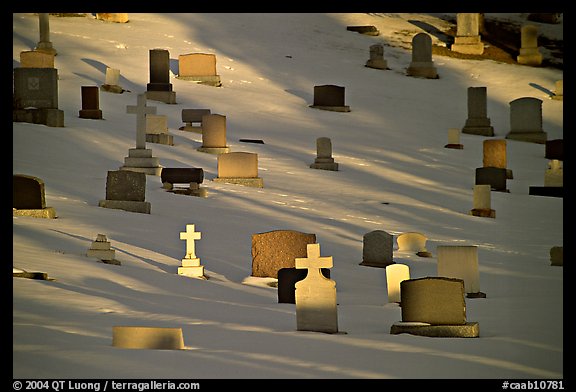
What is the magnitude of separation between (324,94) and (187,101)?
12.4ft

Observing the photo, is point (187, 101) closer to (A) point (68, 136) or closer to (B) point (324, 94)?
(B) point (324, 94)

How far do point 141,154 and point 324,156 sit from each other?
4.96m

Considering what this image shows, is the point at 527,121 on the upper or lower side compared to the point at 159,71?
lower

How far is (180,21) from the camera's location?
37.4 m

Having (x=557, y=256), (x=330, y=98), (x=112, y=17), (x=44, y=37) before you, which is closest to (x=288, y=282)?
(x=557, y=256)

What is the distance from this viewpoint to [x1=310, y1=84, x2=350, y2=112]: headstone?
103 ft

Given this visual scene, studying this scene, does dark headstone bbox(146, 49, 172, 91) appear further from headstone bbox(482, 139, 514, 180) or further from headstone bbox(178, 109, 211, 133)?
headstone bbox(482, 139, 514, 180)

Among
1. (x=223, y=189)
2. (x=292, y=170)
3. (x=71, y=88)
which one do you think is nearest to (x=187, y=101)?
(x=71, y=88)

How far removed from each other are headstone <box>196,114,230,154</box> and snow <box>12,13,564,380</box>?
1.60 feet

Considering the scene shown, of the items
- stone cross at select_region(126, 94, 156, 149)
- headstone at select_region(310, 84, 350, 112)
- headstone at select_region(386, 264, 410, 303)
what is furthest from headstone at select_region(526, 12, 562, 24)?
headstone at select_region(386, 264, 410, 303)

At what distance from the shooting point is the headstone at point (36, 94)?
2414 centimetres

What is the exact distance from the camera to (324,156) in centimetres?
2517

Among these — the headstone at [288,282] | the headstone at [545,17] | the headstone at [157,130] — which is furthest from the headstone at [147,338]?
the headstone at [545,17]

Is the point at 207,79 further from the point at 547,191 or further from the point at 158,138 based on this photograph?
the point at 547,191
